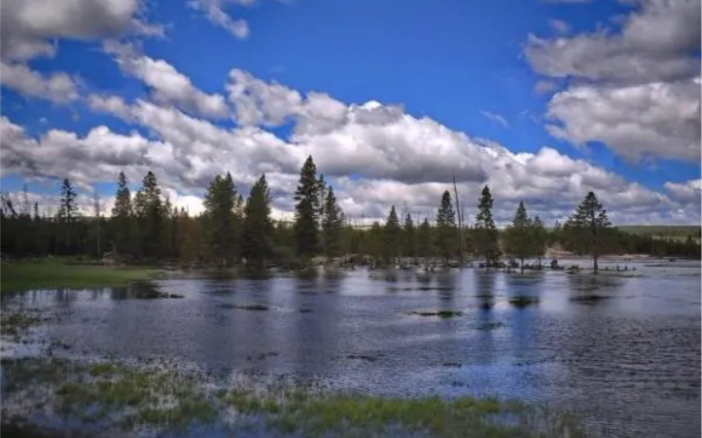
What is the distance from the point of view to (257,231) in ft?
353

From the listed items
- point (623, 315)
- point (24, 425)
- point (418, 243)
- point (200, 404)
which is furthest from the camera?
point (418, 243)

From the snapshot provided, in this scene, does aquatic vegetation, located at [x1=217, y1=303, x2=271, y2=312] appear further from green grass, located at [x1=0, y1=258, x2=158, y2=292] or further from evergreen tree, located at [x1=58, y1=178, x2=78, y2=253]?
evergreen tree, located at [x1=58, y1=178, x2=78, y2=253]

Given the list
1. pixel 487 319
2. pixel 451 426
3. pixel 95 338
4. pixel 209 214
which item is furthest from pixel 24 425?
pixel 209 214

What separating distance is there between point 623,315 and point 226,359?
1065 inches

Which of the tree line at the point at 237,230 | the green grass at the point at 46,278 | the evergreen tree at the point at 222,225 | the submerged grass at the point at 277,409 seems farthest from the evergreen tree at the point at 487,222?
the submerged grass at the point at 277,409

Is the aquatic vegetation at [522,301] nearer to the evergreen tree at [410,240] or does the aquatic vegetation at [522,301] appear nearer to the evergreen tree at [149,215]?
the evergreen tree at [149,215]

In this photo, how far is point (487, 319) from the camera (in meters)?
37.9

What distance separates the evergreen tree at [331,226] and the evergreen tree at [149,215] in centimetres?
3151

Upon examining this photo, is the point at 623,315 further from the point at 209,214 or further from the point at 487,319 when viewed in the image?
the point at 209,214

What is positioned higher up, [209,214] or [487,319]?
[209,214]

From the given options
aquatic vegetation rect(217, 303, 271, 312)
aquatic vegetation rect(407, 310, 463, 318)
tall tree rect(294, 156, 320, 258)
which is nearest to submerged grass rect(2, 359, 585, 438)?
aquatic vegetation rect(407, 310, 463, 318)

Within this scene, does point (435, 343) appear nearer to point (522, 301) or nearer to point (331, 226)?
point (522, 301)

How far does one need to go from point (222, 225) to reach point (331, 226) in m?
28.6

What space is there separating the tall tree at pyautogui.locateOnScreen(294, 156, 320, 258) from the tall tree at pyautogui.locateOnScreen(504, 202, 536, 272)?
132 feet
